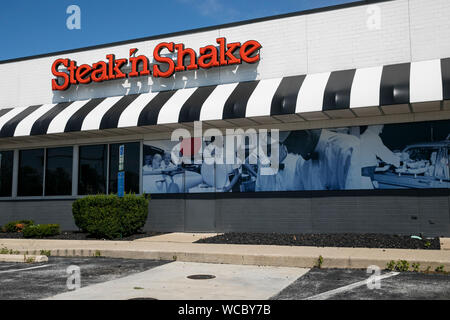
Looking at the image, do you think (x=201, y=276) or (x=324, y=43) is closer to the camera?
(x=201, y=276)

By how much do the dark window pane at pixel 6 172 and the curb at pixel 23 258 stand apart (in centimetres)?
841

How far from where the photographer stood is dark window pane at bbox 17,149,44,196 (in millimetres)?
17188

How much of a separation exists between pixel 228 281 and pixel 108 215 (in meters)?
6.87

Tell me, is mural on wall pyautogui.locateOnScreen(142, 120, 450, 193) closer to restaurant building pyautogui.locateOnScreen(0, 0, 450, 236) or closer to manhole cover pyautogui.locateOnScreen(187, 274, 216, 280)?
restaurant building pyautogui.locateOnScreen(0, 0, 450, 236)

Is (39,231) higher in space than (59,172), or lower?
lower

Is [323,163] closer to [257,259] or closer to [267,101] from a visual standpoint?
[267,101]

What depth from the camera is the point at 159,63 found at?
1561 centimetres

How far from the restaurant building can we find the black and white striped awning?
4 cm

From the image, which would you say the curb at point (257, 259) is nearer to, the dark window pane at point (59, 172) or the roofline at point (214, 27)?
the dark window pane at point (59, 172)

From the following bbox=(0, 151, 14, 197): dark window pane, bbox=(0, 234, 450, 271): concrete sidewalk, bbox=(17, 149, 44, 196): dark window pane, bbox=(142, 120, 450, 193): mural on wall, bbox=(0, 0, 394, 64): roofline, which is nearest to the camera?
bbox=(0, 234, 450, 271): concrete sidewalk

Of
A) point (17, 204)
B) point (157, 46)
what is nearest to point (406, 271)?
point (157, 46)

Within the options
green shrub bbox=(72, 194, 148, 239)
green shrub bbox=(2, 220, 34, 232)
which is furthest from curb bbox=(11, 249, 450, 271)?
green shrub bbox=(2, 220, 34, 232)

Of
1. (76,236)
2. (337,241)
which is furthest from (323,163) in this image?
(76,236)
